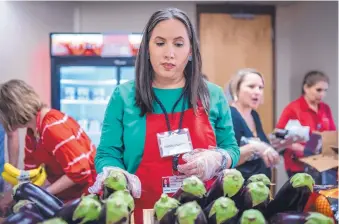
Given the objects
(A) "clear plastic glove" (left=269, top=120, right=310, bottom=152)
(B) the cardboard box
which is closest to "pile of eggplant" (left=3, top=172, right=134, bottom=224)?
(B) the cardboard box

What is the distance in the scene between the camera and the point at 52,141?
2252 mm

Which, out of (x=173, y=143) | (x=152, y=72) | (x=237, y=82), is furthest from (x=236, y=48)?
(x=173, y=143)

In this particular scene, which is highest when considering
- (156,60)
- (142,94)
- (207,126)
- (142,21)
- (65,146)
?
(142,21)

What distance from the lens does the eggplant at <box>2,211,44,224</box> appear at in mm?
982

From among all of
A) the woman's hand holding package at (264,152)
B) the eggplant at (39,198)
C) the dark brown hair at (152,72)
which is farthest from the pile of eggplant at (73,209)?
the woman's hand holding package at (264,152)

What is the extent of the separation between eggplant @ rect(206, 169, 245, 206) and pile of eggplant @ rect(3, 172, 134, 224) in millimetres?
201

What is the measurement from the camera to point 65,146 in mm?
2250

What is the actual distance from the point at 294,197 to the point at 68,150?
139 cm

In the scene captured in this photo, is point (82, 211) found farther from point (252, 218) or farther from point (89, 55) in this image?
point (89, 55)

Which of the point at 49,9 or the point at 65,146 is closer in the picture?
the point at 65,146

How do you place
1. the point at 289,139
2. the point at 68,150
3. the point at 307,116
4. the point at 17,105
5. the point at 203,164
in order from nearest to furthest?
the point at 203,164 → the point at 68,150 → the point at 17,105 → the point at 289,139 → the point at 307,116

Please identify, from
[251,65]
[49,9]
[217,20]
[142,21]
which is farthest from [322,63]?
[49,9]

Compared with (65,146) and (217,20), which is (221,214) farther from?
(217,20)

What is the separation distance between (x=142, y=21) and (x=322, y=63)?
2.12m
